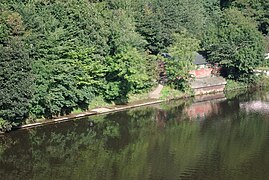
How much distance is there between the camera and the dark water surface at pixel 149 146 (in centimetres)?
2684

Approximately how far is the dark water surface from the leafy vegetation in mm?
2469

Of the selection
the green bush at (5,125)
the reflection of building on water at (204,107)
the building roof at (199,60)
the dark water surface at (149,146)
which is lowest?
the reflection of building on water at (204,107)

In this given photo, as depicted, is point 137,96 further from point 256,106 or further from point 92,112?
point 256,106

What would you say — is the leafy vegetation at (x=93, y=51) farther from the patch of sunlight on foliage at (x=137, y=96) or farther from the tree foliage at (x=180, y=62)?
the patch of sunlight on foliage at (x=137, y=96)

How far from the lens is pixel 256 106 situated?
42.1 metres

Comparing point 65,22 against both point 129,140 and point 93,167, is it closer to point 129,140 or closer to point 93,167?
point 129,140

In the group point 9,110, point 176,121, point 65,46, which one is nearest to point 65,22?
point 65,46

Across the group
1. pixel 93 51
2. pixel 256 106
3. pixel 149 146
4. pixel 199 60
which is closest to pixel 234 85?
pixel 199 60

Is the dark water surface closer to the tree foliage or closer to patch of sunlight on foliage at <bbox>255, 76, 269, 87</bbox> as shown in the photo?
the tree foliage

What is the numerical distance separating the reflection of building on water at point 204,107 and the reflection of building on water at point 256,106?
2.49 metres

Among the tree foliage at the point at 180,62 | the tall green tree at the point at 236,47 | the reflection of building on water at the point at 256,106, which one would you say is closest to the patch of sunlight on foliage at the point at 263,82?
the tall green tree at the point at 236,47

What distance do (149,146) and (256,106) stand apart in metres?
14.7

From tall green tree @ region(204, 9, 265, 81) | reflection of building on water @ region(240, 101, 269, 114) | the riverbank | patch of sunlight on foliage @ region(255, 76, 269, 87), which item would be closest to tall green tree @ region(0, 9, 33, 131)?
the riverbank

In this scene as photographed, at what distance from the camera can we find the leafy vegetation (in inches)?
1307
